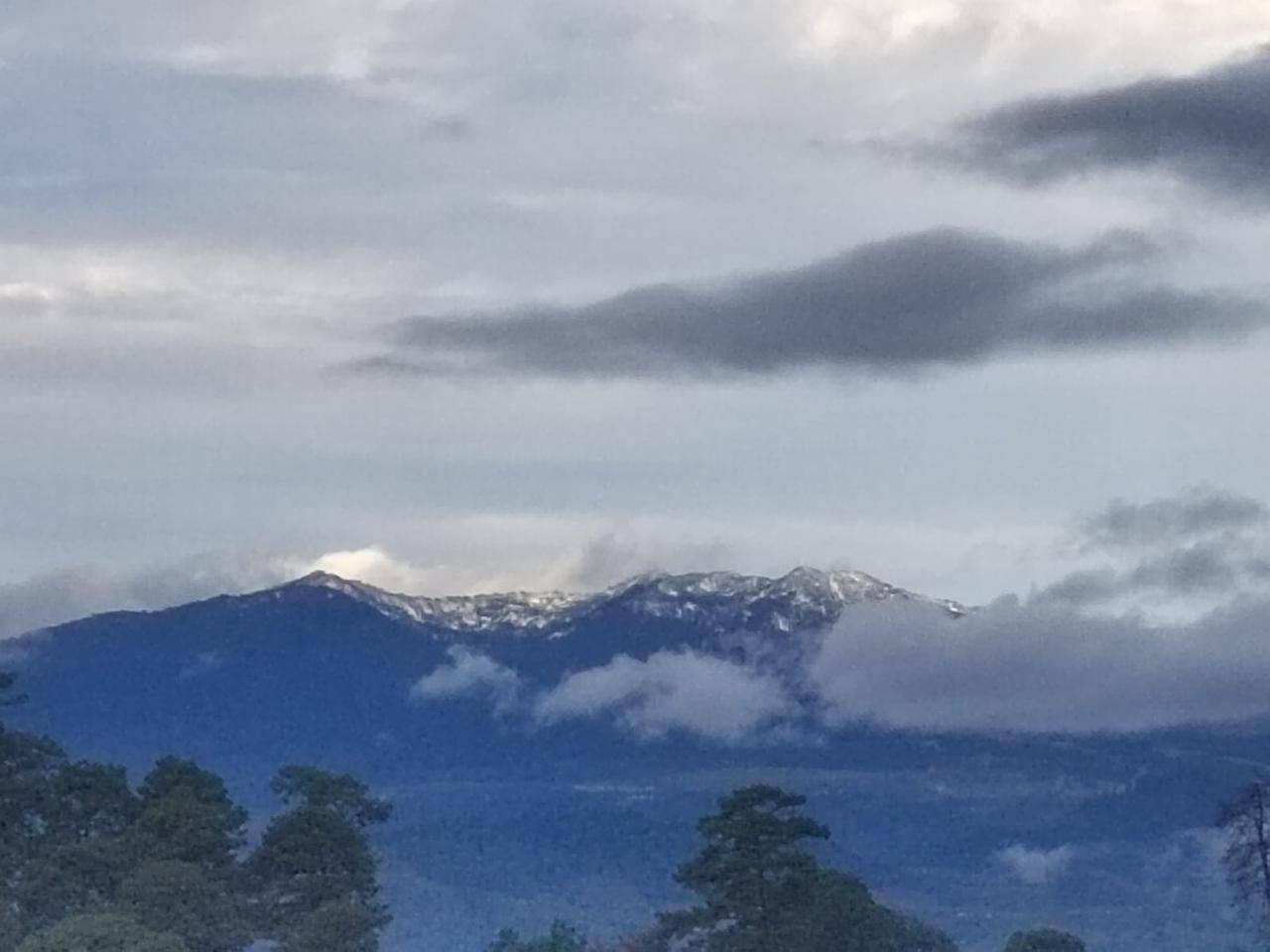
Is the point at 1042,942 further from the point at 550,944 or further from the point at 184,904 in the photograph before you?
the point at 184,904

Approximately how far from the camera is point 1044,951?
10100 cm

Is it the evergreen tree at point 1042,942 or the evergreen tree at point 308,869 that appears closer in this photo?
the evergreen tree at point 308,869

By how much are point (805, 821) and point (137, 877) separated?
21.6 meters

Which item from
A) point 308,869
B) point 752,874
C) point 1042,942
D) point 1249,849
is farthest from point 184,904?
point 1042,942

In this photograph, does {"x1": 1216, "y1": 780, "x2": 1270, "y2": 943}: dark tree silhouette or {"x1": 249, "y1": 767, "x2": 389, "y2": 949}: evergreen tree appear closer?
{"x1": 1216, "y1": 780, "x2": 1270, "y2": 943}: dark tree silhouette

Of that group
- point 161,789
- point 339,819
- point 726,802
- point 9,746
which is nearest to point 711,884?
A: point 726,802

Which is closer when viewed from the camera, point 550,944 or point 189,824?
point 189,824

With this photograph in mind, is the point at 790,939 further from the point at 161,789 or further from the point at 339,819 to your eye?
the point at 161,789

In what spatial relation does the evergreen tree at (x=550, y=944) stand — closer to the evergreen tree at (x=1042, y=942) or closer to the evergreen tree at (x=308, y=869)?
the evergreen tree at (x=308, y=869)

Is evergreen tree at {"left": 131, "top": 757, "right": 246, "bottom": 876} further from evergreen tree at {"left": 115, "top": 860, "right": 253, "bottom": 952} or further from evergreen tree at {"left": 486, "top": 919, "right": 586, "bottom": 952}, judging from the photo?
evergreen tree at {"left": 486, "top": 919, "right": 586, "bottom": 952}

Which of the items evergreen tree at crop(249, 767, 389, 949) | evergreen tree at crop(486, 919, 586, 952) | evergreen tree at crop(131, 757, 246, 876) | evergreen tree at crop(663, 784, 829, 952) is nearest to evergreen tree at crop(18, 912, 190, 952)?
evergreen tree at crop(131, 757, 246, 876)

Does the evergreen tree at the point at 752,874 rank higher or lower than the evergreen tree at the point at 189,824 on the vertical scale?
lower

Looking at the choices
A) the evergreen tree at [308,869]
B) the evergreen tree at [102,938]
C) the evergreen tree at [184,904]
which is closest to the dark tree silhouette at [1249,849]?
the evergreen tree at [308,869]

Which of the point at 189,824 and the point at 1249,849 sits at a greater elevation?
the point at 189,824
